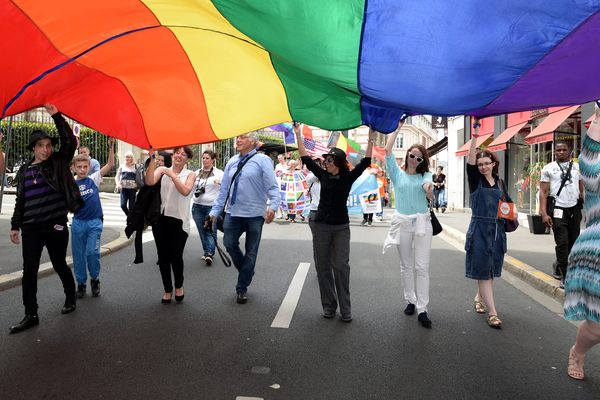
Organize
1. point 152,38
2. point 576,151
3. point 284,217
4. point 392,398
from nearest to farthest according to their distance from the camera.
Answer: point 392,398
point 152,38
point 576,151
point 284,217

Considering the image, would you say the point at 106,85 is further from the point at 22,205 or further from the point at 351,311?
the point at 351,311

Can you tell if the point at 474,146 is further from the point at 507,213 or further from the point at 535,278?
the point at 535,278

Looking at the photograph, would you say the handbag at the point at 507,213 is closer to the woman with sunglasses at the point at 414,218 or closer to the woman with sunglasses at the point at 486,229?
the woman with sunglasses at the point at 486,229

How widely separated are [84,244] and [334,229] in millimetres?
3112

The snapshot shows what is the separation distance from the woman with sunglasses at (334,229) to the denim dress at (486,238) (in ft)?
4.21

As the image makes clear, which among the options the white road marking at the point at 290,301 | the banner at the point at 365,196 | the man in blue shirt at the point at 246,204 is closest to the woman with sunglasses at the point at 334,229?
the white road marking at the point at 290,301

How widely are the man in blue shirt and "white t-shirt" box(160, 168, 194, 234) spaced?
0.39 m

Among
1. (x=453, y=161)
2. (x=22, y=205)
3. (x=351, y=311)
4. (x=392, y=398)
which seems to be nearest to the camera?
(x=392, y=398)

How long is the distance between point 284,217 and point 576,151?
9231 mm

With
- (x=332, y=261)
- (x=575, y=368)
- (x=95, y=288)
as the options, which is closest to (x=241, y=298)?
(x=332, y=261)

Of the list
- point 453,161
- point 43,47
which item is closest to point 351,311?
point 43,47

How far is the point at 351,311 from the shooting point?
5.63 m

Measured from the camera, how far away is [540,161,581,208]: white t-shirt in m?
6.67

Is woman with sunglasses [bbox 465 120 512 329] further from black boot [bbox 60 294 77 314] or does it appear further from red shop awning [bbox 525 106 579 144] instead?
red shop awning [bbox 525 106 579 144]
